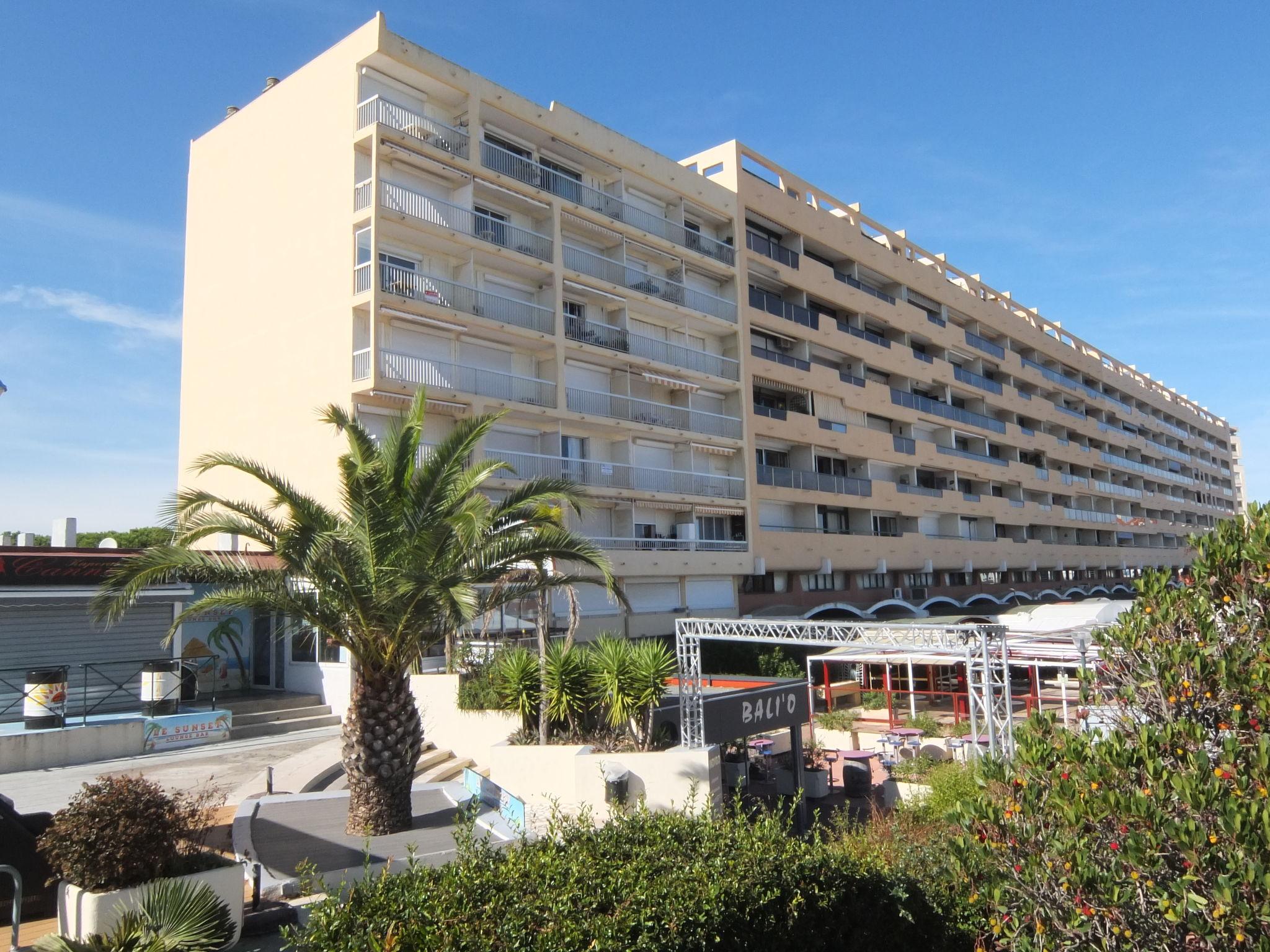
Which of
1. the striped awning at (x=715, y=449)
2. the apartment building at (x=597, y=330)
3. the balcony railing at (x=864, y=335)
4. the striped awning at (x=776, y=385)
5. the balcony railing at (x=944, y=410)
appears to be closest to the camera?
the apartment building at (x=597, y=330)

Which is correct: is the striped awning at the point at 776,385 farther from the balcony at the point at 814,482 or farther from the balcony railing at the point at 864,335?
the balcony railing at the point at 864,335

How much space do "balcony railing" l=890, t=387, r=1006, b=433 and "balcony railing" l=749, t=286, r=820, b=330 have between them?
21.6 ft

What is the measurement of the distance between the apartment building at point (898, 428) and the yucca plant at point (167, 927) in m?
25.4

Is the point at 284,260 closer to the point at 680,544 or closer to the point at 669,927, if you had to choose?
the point at 680,544

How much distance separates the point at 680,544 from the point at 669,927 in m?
25.3

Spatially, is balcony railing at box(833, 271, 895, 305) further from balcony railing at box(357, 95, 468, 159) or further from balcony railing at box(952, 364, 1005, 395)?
balcony railing at box(357, 95, 468, 159)

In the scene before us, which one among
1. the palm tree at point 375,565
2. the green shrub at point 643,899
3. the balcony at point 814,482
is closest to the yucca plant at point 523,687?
the palm tree at point 375,565

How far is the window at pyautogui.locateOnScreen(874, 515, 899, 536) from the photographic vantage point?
135ft

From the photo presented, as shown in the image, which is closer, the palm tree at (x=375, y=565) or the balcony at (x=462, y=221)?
the palm tree at (x=375, y=565)

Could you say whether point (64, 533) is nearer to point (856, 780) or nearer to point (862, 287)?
point (856, 780)

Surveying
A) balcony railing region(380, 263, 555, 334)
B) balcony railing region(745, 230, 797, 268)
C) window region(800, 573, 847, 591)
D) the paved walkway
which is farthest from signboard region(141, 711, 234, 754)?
balcony railing region(745, 230, 797, 268)

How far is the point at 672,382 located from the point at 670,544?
5.34 meters

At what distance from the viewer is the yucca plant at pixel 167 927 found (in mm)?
6863

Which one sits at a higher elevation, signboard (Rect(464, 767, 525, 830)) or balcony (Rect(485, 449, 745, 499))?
balcony (Rect(485, 449, 745, 499))
